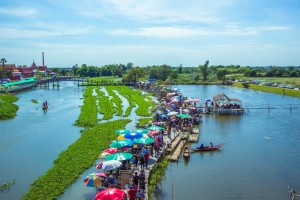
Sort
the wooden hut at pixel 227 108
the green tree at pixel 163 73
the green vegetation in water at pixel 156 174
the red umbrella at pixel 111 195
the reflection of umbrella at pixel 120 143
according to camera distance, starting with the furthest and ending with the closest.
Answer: the green tree at pixel 163 73, the wooden hut at pixel 227 108, the reflection of umbrella at pixel 120 143, the green vegetation in water at pixel 156 174, the red umbrella at pixel 111 195

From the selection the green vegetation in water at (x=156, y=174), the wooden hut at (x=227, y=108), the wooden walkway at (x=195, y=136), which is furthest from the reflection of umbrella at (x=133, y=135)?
the wooden hut at (x=227, y=108)

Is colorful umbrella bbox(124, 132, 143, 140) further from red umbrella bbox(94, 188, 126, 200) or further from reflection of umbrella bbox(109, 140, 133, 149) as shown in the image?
red umbrella bbox(94, 188, 126, 200)

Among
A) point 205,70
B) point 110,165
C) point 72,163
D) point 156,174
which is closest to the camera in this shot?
point 110,165

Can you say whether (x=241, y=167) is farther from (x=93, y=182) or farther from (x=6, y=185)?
(x=6, y=185)

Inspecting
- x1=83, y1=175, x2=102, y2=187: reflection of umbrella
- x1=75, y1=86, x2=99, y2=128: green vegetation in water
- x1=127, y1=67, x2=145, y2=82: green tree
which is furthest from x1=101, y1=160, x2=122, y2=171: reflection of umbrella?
x1=127, y1=67, x2=145, y2=82: green tree

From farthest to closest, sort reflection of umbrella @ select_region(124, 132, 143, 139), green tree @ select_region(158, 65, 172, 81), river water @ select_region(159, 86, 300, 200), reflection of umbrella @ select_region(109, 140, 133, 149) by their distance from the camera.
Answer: green tree @ select_region(158, 65, 172, 81) → reflection of umbrella @ select_region(124, 132, 143, 139) → reflection of umbrella @ select_region(109, 140, 133, 149) → river water @ select_region(159, 86, 300, 200)

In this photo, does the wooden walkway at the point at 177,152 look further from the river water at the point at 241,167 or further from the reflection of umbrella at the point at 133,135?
the reflection of umbrella at the point at 133,135

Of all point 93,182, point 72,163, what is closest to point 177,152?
point 72,163
